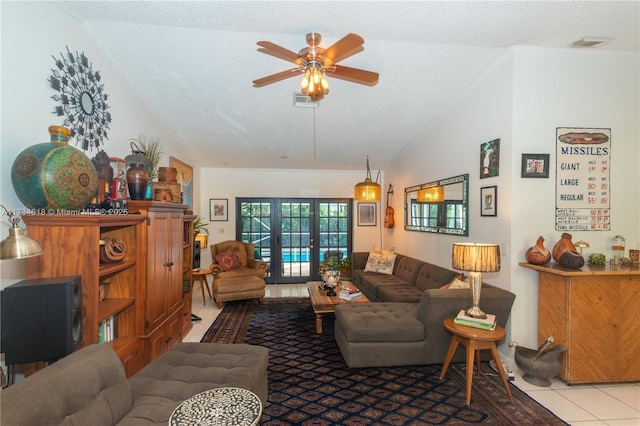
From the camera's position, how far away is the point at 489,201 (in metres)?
3.34

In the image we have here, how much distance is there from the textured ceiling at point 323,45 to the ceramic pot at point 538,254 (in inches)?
73.5

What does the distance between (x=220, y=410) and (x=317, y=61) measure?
230 centimetres

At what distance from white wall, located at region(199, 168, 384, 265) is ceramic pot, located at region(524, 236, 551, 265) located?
4.41 m

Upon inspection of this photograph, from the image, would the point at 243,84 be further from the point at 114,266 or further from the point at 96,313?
the point at 96,313

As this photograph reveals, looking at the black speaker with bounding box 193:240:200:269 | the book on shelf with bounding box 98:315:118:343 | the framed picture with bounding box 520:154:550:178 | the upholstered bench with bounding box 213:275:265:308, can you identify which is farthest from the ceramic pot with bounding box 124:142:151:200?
the framed picture with bounding box 520:154:550:178

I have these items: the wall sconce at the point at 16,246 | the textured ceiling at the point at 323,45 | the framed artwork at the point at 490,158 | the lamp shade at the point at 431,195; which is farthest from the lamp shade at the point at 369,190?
the wall sconce at the point at 16,246

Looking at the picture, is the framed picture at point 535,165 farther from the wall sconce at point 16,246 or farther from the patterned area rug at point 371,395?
the wall sconce at point 16,246

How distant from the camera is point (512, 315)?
9.84 ft

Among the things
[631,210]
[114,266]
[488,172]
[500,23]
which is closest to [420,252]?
[488,172]

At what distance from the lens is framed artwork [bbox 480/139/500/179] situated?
320cm

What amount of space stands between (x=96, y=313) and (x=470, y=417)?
8.83ft

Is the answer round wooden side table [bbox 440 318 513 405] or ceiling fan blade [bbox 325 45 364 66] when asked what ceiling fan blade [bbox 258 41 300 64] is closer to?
ceiling fan blade [bbox 325 45 364 66]

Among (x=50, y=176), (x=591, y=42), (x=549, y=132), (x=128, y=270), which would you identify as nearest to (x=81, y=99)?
(x=50, y=176)

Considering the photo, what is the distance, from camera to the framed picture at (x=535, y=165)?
2.99 metres
